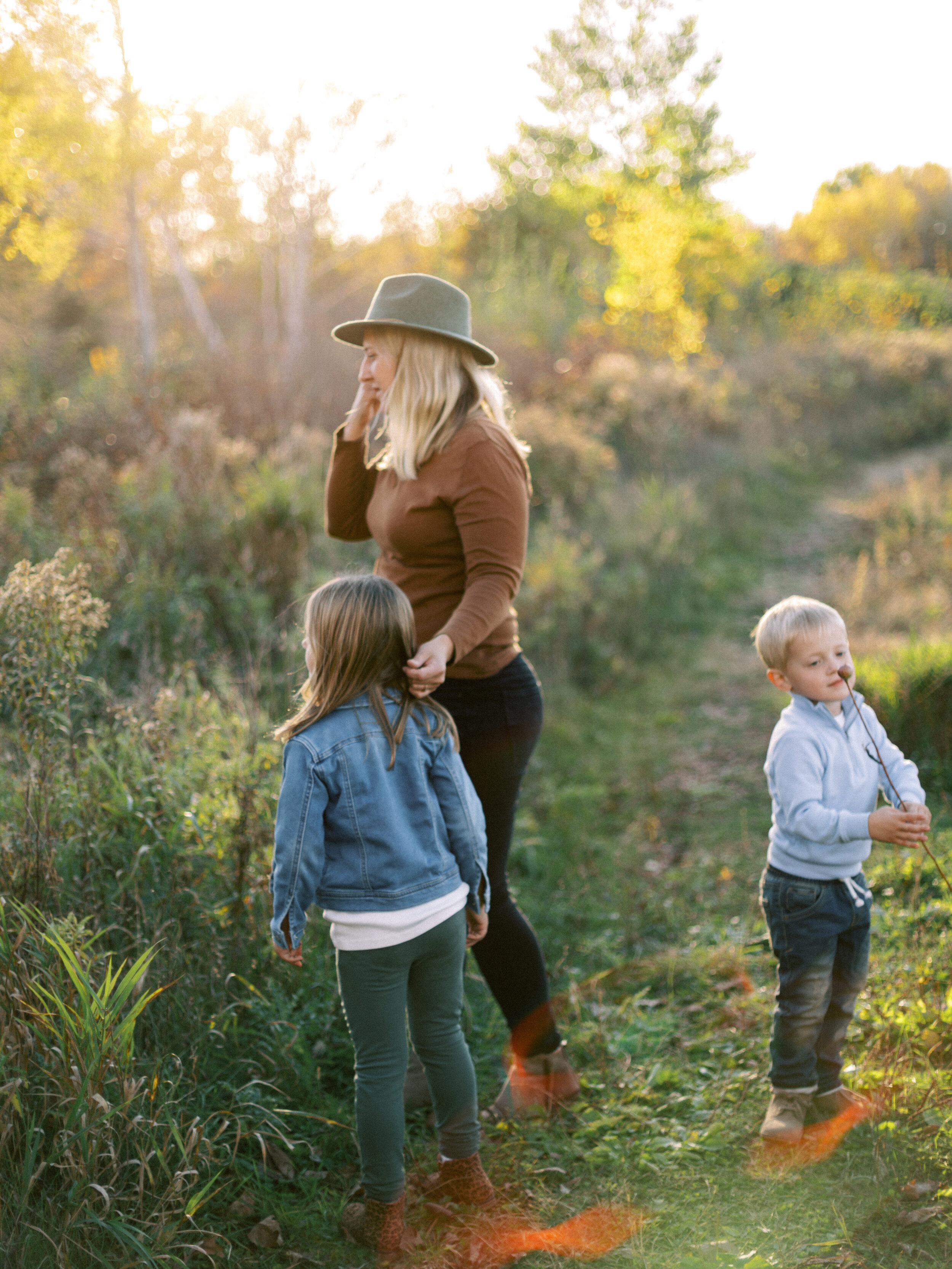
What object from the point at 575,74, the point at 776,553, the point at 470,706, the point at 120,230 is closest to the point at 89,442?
the point at 470,706

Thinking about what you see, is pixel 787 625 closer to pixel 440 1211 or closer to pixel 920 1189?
pixel 920 1189

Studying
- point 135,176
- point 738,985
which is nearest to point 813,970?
point 738,985

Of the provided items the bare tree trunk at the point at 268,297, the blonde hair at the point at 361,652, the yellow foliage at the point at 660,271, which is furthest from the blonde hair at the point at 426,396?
the bare tree trunk at the point at 268,297

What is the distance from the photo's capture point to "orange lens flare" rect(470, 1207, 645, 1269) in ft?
7.06

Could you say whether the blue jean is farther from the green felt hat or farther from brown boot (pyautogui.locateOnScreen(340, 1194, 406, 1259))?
the green felt hat

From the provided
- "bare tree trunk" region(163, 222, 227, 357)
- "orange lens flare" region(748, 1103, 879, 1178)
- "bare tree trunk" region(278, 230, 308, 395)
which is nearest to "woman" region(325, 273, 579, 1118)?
"orange lens flare" region(748, 1103, 879, 1178)

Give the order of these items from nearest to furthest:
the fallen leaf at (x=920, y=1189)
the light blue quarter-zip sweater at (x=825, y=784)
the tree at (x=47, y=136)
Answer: the fallen leaf at (x=920, y=1189)
the light blue quarter-zip sweater at (x=825, y=784)
the tree at (x=47, y=136)

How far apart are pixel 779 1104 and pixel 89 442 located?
6.53 metres

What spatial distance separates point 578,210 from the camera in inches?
867

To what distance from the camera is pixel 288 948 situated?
2.10 m

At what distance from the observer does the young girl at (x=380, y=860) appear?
2.08m

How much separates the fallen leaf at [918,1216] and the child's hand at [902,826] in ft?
2.71

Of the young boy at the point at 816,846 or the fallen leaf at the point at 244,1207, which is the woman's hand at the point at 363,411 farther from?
the fallen leaf at the point at 244,1207

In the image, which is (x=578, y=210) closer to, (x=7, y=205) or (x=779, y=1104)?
(x=7, y=205)
